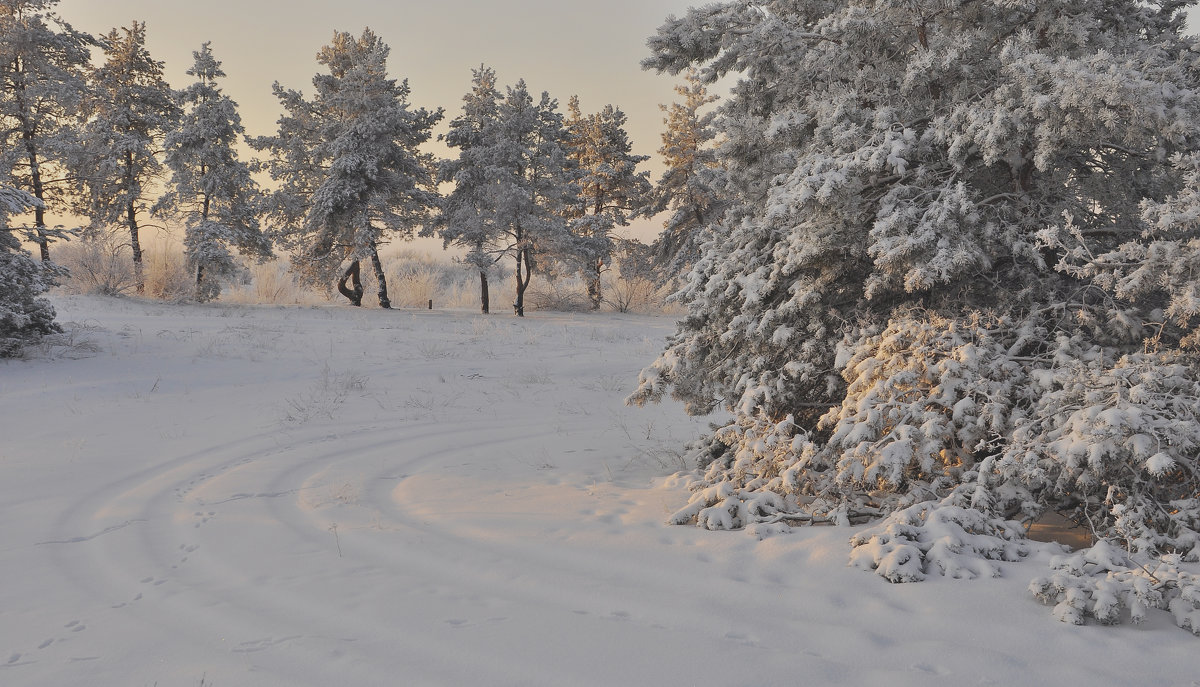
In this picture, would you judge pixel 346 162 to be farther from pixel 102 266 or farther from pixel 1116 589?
pixel 1116 589

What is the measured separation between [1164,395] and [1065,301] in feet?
3.88

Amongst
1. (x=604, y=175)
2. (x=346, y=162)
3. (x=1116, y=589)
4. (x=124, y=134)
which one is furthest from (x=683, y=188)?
(x=1116, y=589)

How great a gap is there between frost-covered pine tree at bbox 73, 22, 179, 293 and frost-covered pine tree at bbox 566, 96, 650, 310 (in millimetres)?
16921

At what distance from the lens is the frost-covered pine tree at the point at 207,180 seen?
23.4 meters

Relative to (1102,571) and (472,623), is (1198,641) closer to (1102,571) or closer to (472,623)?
(1102,571)

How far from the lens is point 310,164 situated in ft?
86.2

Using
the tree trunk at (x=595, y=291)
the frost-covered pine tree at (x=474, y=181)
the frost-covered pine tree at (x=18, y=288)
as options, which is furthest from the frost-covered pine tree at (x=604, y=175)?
the frost-covered pine tree at (x=18, y=288)

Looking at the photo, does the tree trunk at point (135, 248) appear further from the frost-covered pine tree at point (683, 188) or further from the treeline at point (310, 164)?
the frost-covered pine tree at point (683, 188)

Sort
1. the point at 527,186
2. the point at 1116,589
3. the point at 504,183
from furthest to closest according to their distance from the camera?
the point at 527,186
the point at 504,183
the point at 1116,589

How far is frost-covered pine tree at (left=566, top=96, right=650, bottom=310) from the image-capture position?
3089cm

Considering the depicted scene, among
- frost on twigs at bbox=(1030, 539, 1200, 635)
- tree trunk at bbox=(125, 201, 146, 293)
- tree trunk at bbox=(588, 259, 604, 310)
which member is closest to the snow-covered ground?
frost on twigs at bbox=(1030, 539, 1200, 635)

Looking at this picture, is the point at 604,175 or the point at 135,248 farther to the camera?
the point at 604,175

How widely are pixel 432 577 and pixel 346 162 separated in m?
23.8

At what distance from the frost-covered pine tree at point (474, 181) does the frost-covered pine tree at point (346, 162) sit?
3.31 ft
